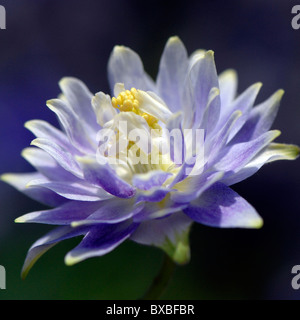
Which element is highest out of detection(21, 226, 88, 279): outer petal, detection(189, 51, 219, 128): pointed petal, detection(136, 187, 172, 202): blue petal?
detection(189, 51, 219, 128): pointed petal

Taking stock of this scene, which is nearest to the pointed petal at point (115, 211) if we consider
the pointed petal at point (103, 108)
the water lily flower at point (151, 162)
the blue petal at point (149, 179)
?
the water lily flower at point (151, 162)

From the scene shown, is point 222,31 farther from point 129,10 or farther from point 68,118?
point 68,118

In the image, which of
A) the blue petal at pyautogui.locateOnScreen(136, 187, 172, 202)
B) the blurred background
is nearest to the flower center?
the blue petal at pyautogui.locateOnScreen(136, 187, 172, 202)

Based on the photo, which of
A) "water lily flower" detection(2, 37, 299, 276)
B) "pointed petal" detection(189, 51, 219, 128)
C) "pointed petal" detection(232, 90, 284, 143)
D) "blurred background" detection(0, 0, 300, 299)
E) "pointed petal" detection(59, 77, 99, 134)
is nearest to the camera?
"water lily flower" detection(2, 37, 299, 276)

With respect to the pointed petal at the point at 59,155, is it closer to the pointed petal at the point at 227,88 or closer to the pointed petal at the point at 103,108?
the pointed petal at the point at 103,108

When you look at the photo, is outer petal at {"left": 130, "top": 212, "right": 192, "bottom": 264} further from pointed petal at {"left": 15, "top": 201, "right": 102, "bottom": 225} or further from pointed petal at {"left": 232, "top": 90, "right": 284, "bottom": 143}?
pointed petal at {"left": 232, "top": 90, "right": 284, "bottom": 143}

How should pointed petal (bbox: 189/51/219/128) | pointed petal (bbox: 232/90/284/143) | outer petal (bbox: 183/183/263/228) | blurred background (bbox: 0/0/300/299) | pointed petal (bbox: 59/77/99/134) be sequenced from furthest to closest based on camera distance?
blurred background (bbox: 0/0/300/299)
pointed petal (bbox: 59/77/99/134)
pointed petal (bbox: 232/90/284/143)
pointed petal (bbox: 189/51/219/128)
outer petal (bbox: 183/183/263/228)
